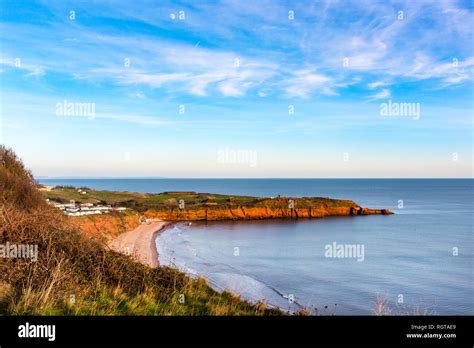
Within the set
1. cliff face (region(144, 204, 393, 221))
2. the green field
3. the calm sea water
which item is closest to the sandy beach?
the calm sea water

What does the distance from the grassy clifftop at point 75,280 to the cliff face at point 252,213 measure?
66087mm

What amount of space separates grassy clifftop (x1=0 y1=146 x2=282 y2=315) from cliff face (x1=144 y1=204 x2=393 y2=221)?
66.1 metres

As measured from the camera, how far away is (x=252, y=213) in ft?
285

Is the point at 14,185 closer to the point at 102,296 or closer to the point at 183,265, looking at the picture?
the point at 102,296

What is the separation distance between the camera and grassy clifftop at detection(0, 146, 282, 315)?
8891 millimetres

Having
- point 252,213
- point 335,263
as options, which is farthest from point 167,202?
point 335,263

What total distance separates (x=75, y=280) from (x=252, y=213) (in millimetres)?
76913

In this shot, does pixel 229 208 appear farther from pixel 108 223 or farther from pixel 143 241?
pixel 143 241

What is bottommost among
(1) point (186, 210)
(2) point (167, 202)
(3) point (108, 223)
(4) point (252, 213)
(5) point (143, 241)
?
(4) point (252, 213)

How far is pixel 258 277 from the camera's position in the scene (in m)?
32.6

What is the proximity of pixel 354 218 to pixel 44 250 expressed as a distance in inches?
3183

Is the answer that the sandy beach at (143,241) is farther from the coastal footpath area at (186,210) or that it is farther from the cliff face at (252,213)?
the cliff face at (252,213)
